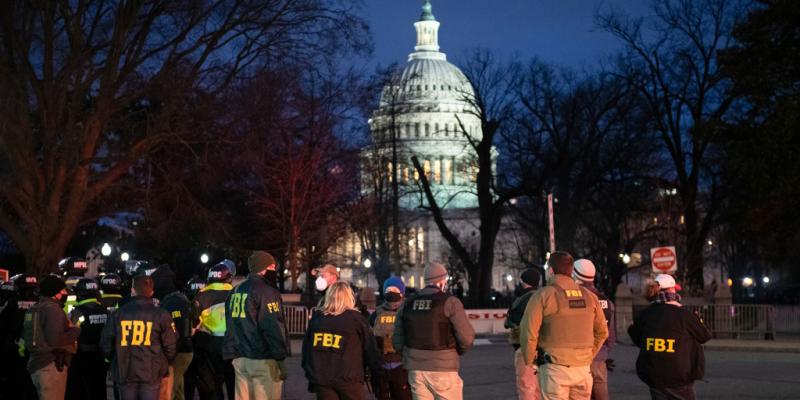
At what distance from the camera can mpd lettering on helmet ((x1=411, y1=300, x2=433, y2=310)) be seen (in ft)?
32.1

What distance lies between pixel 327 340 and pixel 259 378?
1.35 m

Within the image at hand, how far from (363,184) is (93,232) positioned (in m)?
13.9

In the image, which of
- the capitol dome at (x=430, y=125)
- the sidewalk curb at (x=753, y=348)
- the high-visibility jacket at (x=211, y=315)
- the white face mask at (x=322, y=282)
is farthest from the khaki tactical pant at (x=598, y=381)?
the capitol dome at (x=430, y=125)

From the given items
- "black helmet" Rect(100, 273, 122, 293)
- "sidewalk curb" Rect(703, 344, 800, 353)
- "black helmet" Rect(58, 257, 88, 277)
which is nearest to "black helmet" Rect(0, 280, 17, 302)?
"black helmet" Rect(100, 273, 122, 293)

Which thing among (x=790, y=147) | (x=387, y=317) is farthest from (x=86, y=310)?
(x=790, y=147)

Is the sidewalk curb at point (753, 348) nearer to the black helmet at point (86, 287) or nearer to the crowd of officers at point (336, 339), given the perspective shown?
the crowd of officers at point (336, 339)

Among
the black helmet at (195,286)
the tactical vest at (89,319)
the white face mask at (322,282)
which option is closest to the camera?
the tactical vest at (89,319)

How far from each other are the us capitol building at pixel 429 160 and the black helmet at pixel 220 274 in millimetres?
39410

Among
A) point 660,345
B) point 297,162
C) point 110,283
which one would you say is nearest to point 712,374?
point 660,345

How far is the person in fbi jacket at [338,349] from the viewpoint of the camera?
9.23m

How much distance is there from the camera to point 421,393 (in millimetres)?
9867

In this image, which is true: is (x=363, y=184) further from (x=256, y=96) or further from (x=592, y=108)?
(x=256, y=96)

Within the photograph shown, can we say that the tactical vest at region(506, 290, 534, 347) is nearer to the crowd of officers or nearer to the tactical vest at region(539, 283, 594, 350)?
the crowd of officers

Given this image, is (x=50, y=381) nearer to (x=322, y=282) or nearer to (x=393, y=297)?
(x=322, y=282)
